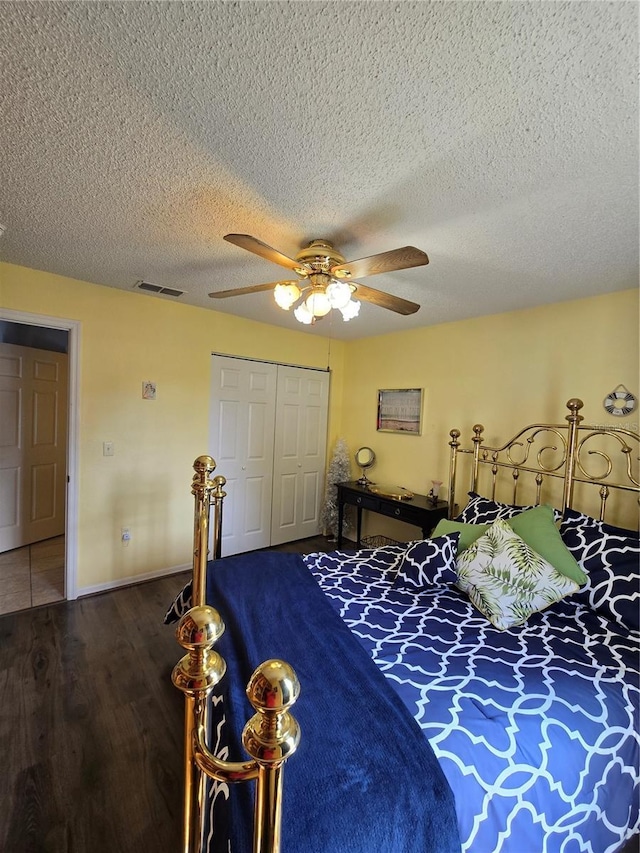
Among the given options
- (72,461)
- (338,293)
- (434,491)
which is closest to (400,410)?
(434,491)

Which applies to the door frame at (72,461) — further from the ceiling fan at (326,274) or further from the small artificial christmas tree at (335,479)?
the small artificial christmas tree at (335,479)

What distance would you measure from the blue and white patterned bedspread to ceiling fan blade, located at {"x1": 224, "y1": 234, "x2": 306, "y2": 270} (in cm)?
160

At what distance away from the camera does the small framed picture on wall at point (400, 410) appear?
361 cm

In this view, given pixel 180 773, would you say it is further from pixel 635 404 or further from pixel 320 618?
pixel 635 404

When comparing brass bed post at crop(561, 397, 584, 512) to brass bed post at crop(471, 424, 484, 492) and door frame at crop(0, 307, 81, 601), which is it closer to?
brass bed post at crop(471, 424, 484, 492)

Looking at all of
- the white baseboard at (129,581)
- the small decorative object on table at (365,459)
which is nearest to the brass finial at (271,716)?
the white baseboard at (129,581)

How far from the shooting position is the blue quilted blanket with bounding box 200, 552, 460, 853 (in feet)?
2.61

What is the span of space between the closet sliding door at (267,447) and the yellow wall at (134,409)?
0.72 ft

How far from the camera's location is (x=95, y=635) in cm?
239

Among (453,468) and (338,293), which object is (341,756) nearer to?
(338,293)

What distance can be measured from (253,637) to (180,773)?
0.72m

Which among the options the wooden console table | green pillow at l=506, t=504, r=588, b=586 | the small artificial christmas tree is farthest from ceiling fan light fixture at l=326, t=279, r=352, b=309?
the small artificial christmas tree

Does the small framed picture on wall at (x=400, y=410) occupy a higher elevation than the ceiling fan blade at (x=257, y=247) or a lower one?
lower

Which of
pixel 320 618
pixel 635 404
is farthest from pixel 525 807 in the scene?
pixel 635 404
